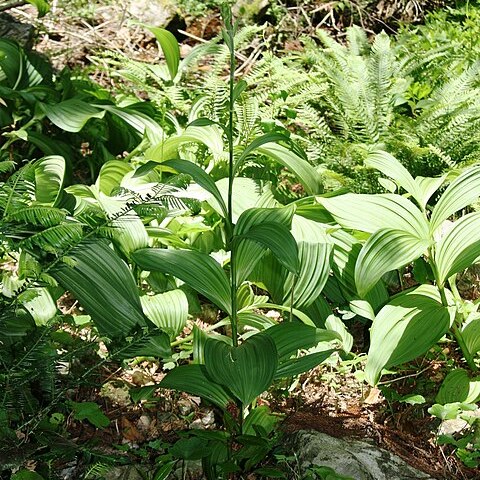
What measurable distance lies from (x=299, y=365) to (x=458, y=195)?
98 centimetres

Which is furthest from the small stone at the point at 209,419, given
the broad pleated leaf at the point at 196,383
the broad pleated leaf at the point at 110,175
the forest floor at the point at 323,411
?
the broad pleated leaf at the point at 110,175

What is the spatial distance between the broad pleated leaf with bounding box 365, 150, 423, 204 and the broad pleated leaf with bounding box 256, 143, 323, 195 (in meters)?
0.29

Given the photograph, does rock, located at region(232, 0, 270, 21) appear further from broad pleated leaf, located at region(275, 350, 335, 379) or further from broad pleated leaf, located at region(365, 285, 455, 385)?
broad pleated leaf, located at region(275, 350, 335, 379)

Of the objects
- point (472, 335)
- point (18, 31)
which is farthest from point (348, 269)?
point (18, 31)

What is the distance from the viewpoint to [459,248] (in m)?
2.89

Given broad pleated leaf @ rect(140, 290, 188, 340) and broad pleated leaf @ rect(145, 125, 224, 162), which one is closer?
broad pleated leaf @ rect(140, 290, 188, 340)

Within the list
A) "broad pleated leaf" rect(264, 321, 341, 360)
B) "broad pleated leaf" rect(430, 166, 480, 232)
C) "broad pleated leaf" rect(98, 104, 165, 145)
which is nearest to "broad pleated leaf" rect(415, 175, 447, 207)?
"broad pleated leaf" rect(430, 166, 480, 232)

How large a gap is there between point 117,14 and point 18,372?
4.09 m

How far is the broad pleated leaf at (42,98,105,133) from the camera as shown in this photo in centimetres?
390

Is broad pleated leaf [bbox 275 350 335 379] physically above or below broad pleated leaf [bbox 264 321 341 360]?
below

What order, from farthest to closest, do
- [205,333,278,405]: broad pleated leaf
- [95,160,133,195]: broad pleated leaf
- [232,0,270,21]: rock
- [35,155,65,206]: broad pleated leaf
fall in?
[232,0,270,21]: rock < [95,160,133,195]: broad pleated leaf < [35,155,65,206]: broad pleated leaf < [205,333,278,405]: broad pleated leaf

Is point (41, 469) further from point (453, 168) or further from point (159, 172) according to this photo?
point (453, 168)

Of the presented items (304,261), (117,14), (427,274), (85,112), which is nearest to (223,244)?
(304,261)

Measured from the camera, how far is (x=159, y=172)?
12.2ft
